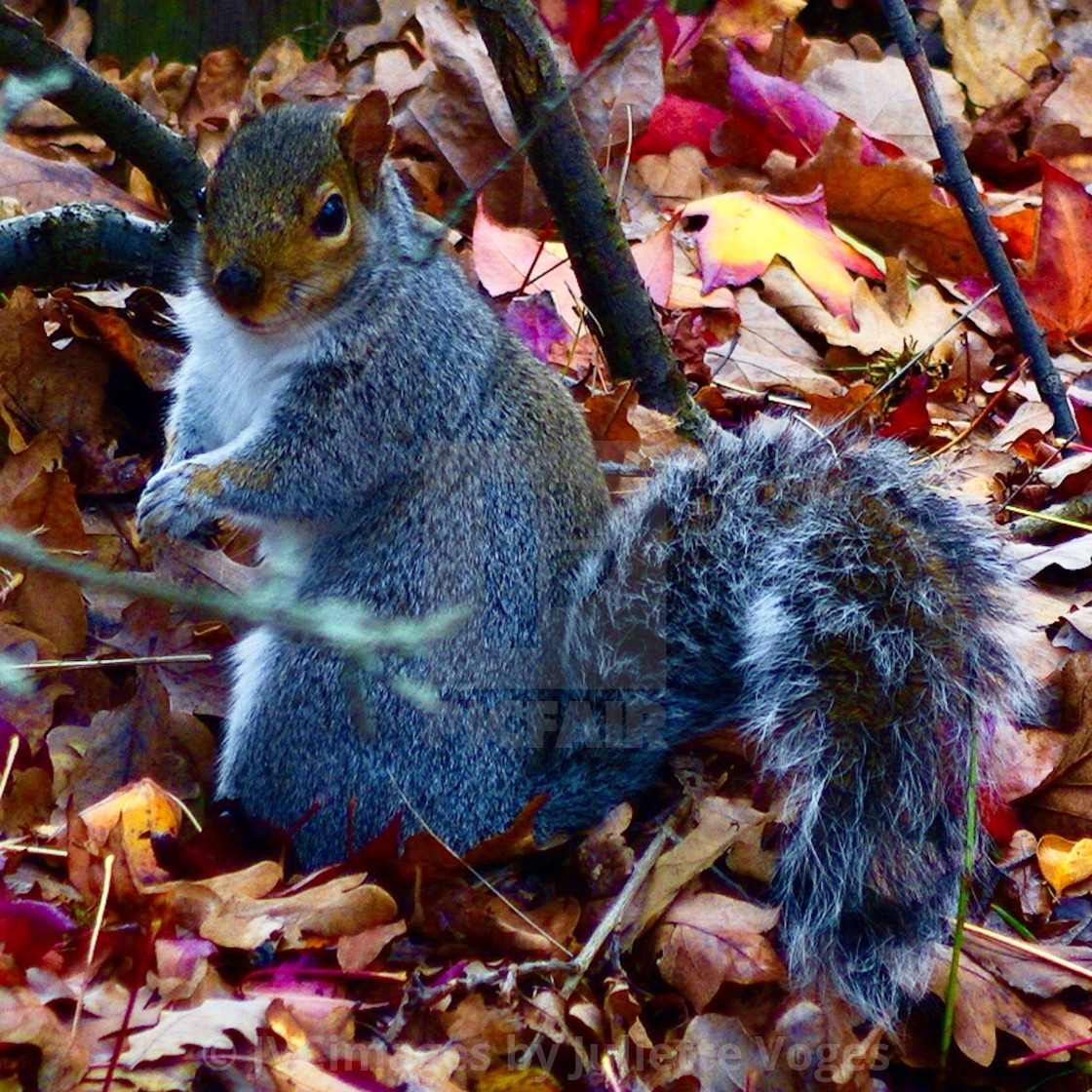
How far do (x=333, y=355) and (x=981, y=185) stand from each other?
2595 millimetres

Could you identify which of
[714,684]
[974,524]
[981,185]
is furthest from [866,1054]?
[981,185]

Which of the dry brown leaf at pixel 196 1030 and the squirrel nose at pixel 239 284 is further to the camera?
the squirrel nose at pixel 239 284

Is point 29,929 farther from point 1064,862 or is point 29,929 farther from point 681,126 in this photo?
point 681,126

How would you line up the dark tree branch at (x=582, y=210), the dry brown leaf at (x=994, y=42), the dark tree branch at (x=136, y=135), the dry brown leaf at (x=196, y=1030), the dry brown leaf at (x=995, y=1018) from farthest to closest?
the dry brown leaf at (x=994, y=42) < the dark tree branch at (x=136, y=135) < the dark tree branch at (x=582, y=210) < the dry brown leaf at (x=995, y=1018) < the dry brown leaf at (x=196, y=1030)

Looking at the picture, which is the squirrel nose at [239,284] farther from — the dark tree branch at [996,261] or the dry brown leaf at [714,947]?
the dark tree branch at [996,261]

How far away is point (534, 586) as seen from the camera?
211 centimetres

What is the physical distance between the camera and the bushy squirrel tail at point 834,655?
1.85m

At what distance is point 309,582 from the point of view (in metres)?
2.16

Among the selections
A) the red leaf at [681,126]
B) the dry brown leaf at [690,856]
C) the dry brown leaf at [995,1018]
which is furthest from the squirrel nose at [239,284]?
the red leaf at [681,126]

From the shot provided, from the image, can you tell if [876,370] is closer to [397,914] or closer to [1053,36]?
[397,914]

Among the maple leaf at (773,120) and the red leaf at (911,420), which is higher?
the maple leaf at (773,120)

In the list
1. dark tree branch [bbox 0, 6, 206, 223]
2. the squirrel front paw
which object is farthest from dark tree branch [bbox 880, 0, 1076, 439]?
the squirrel front paw

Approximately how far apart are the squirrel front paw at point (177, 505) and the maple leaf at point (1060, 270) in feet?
6.71

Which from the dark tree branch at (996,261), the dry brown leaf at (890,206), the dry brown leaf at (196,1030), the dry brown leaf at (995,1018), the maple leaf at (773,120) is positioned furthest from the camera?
the maple leaf at (773,120)
